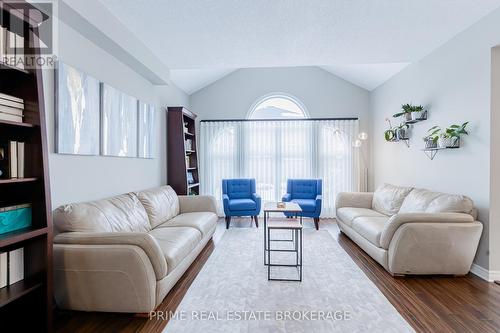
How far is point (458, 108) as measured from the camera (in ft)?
10.5

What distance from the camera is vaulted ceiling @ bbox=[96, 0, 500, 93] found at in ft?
8.34

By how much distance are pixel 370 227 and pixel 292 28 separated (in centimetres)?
253

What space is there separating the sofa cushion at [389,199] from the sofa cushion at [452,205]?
2.71ft

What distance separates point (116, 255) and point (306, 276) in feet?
6.26

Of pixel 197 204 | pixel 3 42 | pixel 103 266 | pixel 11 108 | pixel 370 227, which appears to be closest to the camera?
pixel 3 42

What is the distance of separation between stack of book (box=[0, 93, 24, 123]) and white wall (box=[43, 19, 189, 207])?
0.51 m

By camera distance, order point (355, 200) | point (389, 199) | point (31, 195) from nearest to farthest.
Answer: point (31, 195), point (389, 199), point (355, 200)

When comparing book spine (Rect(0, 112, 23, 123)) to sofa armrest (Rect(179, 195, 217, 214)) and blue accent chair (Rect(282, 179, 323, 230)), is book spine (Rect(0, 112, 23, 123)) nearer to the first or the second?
sofa armrest (Rect(179, 195, 217, 214))

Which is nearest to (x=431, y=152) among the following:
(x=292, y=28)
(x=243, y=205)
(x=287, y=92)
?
(x=292, y=28)

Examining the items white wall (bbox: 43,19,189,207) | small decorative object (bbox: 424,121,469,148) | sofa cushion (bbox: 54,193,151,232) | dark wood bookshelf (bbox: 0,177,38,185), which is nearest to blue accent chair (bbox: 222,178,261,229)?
white wall (bbox: 43,19,189,207)

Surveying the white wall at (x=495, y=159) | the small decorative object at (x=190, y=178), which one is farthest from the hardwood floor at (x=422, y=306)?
the small decorative object at (x=190, y=178)

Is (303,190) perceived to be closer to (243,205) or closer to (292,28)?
(243,205)

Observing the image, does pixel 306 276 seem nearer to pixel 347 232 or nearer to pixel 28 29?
pixel 347 232

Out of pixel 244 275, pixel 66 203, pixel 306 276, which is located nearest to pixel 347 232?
pixel 306 276
